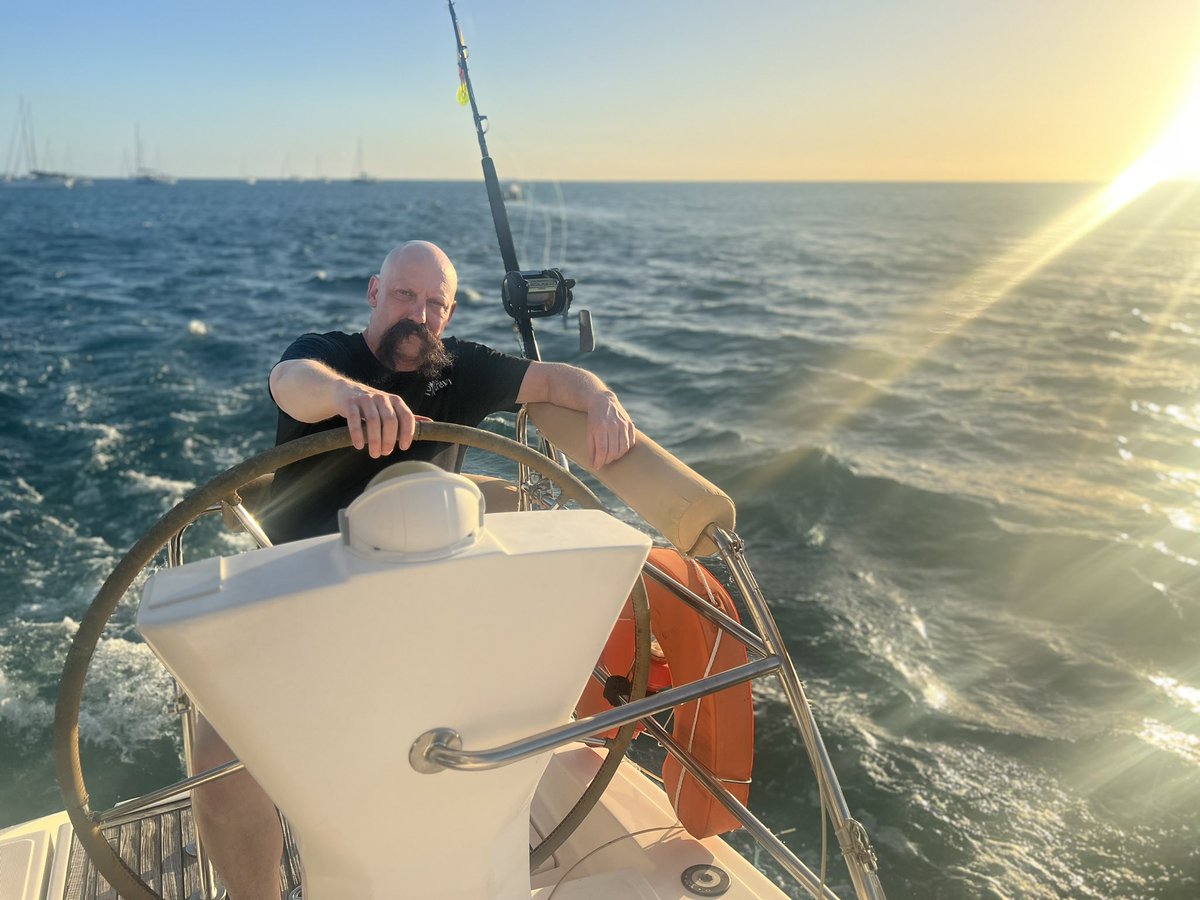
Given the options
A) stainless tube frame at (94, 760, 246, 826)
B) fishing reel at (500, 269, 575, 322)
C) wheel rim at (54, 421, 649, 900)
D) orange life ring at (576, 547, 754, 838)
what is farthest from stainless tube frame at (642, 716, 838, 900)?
fishing reel at (500, 269, 575, 322)

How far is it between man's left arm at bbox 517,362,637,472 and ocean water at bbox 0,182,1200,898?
1.00m

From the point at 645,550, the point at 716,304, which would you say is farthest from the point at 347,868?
the point at 716,304

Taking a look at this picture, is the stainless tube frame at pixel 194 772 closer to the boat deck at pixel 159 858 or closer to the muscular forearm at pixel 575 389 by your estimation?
the boat deck at pixel 159 858

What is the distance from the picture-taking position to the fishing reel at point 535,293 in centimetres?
235

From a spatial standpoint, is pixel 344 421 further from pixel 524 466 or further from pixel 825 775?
pixel 825 775

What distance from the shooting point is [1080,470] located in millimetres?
6492

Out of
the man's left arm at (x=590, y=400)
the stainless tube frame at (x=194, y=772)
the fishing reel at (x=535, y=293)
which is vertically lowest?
the stainless tube frame at (x=194, y=772)

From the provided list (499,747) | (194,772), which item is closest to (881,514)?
(194,772)

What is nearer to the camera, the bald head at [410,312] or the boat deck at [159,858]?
the boat deck at [159,858]

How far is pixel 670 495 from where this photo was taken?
1.41 meters

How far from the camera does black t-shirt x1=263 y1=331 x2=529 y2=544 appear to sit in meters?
1.82

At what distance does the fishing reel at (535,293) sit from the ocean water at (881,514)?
1.00 metres

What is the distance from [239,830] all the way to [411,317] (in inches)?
43.2

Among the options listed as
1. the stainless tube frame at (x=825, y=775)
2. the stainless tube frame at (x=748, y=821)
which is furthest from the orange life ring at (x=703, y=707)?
the stainless tube frame at (x=825, y=775)
